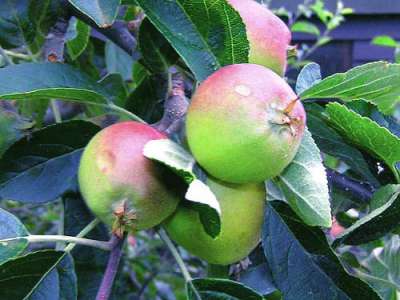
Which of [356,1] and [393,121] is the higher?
[393,121]

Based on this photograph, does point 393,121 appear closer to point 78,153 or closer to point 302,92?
point 302,92

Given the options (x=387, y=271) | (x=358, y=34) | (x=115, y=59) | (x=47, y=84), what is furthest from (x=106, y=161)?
(x=358, y=34)

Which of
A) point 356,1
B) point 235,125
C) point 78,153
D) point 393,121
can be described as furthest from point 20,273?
point 356,1

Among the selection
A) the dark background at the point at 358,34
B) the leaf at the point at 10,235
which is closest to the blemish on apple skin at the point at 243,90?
the leaf at the point at 10,235

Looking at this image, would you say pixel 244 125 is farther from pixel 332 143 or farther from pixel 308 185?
pixel 332 143

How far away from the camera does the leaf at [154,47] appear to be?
1.96ft

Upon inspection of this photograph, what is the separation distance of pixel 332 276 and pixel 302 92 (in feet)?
0.51

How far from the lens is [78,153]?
2.11 feet

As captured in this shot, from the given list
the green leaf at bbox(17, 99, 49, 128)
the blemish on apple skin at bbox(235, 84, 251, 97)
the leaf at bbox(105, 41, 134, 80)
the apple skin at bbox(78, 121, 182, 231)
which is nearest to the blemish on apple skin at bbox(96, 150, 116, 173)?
the apple skin at bbox(78, 121, 182, 231)

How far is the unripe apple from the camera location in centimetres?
44

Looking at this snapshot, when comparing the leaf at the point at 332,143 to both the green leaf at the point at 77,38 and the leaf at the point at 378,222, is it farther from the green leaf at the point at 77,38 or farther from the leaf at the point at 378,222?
the green leaf at the point at 77,38

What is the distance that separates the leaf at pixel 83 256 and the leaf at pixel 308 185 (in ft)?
0.87

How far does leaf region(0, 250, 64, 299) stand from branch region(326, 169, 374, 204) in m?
0.28

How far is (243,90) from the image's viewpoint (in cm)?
45
